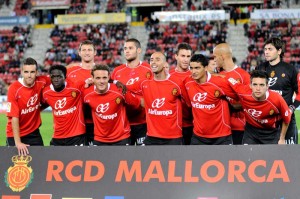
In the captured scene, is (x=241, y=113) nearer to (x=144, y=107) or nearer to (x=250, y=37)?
(x=144, y=107)

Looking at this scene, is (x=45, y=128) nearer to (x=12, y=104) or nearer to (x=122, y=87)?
(x=12, y=104)

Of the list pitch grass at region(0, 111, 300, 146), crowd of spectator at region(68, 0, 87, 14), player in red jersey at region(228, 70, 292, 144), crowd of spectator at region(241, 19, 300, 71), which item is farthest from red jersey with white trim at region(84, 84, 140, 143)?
crowd of spectator at region(68, 0, 87, 14)

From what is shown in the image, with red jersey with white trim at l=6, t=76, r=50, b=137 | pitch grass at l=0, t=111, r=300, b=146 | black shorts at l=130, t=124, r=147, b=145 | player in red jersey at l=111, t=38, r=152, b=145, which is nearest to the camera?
red jersey with white trim at l=6, t=76, r=50, b=137

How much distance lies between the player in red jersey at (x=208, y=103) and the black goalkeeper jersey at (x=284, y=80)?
2.50 feet

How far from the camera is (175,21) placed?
37469 millimetres

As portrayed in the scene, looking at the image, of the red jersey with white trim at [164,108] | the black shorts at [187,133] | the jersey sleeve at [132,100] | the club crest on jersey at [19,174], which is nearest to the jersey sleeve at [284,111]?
the red jersey with white trim at [164,108]

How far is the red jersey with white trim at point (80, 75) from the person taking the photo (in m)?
8.07

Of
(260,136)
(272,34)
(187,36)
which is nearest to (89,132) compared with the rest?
(260,136)

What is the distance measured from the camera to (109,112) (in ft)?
25.0

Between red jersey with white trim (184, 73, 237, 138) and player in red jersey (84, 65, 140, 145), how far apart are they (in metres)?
0.76

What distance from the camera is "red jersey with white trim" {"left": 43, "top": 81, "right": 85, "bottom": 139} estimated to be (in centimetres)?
777

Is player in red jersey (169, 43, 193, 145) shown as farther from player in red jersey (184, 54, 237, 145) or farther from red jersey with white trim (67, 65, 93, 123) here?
red jersey with white trim (67, 65, 93, 123)

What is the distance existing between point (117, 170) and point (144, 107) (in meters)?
1.54

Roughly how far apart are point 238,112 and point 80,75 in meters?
2.14
